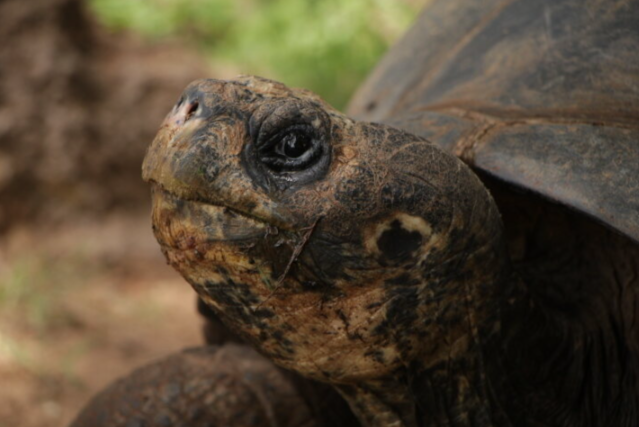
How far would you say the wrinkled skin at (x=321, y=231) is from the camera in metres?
1.54

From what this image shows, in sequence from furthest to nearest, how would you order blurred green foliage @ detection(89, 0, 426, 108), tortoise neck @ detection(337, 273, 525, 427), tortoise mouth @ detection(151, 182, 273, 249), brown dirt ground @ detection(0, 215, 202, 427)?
blurred green foliage @ detection(89, 0, 426, 108)
brown dirt ground @ detection(0, 215, 202, 427)
tortoise neck @ detection(337, 273, 525, 427)
tortoise mouth @ detection(151, 182, 273, 249)

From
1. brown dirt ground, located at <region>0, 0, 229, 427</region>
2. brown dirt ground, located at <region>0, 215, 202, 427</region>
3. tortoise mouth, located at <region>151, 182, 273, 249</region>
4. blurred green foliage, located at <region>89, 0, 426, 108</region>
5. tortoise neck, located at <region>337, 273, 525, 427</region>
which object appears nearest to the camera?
tortoise mouth, located at <region>151, 182, 273, 249</region>

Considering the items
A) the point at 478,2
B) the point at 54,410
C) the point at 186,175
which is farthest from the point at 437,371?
the point at 54,410

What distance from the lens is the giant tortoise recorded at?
157 centimetres

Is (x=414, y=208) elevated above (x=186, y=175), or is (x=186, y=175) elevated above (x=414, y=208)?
(x=186, y=175)

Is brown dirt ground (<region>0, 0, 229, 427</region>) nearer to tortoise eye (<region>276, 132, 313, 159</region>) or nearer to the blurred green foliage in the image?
the blurred green foliage

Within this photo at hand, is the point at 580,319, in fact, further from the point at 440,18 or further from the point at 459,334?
the point at 440,18

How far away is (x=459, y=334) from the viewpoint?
5.89 ft

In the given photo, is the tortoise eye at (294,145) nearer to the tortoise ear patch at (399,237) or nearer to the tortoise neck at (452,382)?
the tortoise ear patch at (399,237)

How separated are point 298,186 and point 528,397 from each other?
79cm

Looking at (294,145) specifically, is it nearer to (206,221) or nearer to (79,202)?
(206,221)

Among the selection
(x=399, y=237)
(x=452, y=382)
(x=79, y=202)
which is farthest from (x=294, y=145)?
(x=79, y=202)

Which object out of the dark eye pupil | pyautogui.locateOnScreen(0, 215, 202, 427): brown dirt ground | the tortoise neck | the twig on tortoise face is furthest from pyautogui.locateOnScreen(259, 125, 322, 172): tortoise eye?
pyautogui.locateOnScreen(0, 215, 202, 427): brown dirt ground

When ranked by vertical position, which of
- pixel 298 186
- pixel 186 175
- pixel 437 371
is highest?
pixel 186 175
